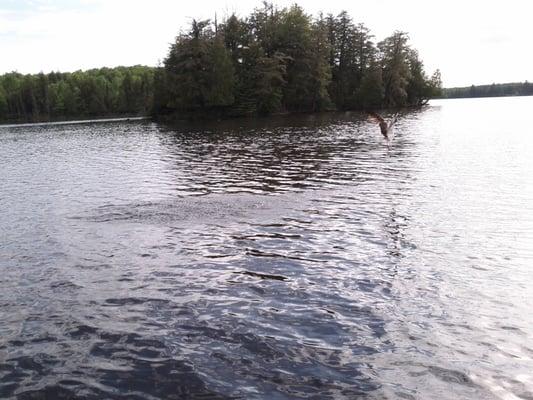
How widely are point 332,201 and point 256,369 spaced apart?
12.8 m

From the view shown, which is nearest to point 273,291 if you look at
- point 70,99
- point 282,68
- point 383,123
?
point 383,123

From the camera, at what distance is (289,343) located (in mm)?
7949

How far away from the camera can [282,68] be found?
9725cm

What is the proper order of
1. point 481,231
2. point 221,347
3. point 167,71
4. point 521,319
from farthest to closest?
point 167,71 < point 481,231 < point 521,319 < point 221,347

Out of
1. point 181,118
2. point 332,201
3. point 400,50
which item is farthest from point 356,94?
point 332,201

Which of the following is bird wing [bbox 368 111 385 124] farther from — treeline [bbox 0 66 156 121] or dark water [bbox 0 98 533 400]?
treeline [bbox 0 66 156 121]

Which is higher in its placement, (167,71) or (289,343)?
(167,71)

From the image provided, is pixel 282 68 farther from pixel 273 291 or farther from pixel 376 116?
pixel 273 291

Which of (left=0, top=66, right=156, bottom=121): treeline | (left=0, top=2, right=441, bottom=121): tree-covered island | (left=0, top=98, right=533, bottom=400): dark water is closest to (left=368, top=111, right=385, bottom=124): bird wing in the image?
(left=0, top=98, right=533, bottom=400): dark water

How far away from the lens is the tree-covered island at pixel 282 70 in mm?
94750

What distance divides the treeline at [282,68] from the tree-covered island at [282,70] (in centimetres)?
23

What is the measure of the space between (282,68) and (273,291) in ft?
305

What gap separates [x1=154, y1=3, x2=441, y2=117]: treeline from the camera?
94.7 meters

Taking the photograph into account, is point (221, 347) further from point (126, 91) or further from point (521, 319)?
point (126, 91)
